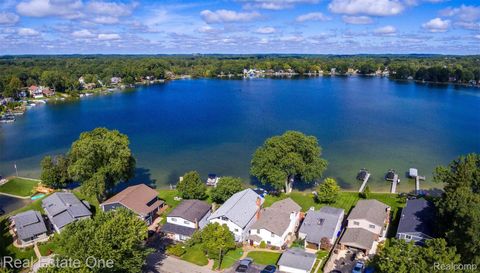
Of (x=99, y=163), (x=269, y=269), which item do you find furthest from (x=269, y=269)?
(x=99, y=163)

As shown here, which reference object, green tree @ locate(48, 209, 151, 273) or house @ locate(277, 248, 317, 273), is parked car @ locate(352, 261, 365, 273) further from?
green tree @ locate(48, 209, 151, 273)

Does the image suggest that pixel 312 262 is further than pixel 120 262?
Yes

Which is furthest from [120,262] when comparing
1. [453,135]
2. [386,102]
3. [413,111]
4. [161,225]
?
[386,102]

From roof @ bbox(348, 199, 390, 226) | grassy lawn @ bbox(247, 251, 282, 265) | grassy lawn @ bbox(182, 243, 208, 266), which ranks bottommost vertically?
grassy lawn @ bbox(247, 251, 282, 265)

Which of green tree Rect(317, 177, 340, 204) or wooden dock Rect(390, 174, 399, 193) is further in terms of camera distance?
wooden dock Rect(390, 174, 399, 193)

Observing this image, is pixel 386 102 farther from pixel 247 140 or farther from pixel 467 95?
pixel 247 140

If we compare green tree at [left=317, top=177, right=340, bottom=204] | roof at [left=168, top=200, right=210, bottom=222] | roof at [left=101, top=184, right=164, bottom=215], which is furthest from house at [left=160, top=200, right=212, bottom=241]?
green tree at [left=317, top=177, right=340, bottom=204]

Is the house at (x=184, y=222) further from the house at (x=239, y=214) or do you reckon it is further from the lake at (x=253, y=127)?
the lake at (x=253, y=127)
